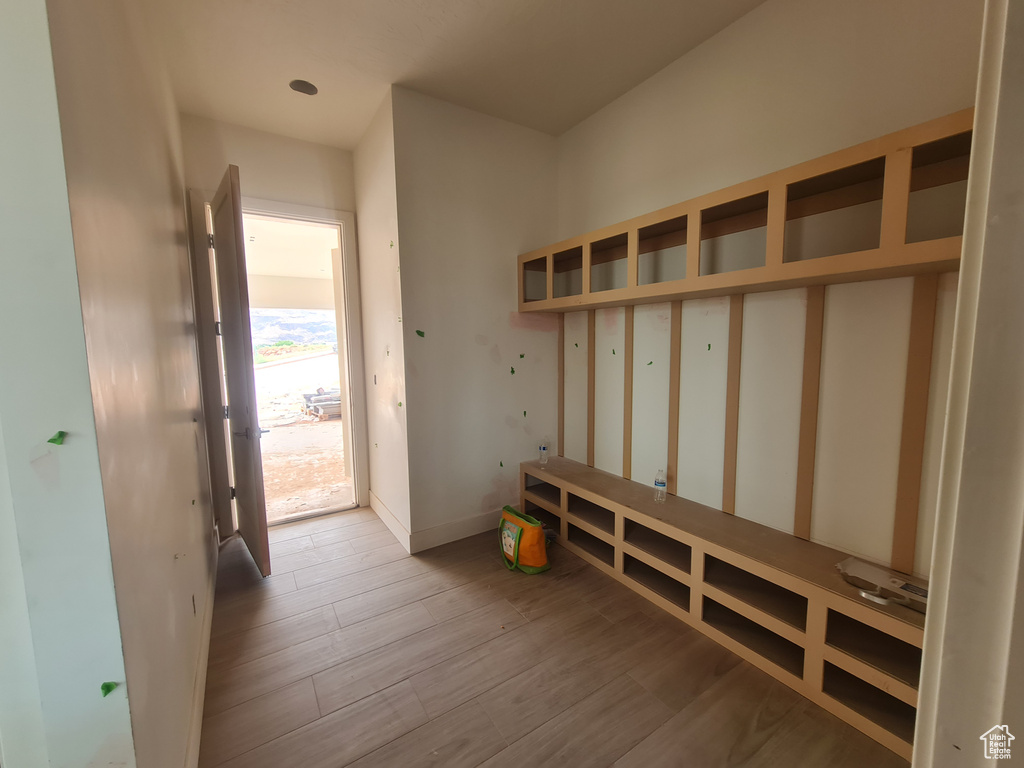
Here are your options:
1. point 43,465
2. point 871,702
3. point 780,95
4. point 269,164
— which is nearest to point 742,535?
point 871,702

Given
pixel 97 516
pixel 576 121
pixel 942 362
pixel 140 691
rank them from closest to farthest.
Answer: pixel 97 516
pixel 140 691
pixel 942 362
pixel 576 121

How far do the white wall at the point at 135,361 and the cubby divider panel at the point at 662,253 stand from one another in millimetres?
1952

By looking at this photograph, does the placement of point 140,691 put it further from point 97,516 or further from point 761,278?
point 761,278

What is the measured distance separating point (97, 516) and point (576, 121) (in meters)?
3.10

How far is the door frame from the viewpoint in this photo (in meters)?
2.96

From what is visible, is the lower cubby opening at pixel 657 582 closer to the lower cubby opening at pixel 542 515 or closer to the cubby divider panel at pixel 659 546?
the cubby divider panel at pixel 659 546

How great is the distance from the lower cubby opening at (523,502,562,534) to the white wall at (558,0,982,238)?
81.1 inches

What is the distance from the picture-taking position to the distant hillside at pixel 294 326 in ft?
26.0

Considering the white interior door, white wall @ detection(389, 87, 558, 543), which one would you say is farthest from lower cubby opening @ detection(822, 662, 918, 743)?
the white interior door

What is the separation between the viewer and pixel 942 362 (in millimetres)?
1370

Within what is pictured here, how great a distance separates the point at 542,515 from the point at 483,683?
1.46 meters

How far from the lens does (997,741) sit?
17.9 inches

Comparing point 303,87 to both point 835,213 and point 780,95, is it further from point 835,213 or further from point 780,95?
point 835,213

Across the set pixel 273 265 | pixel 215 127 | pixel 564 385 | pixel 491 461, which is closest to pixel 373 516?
pixel 491 461
